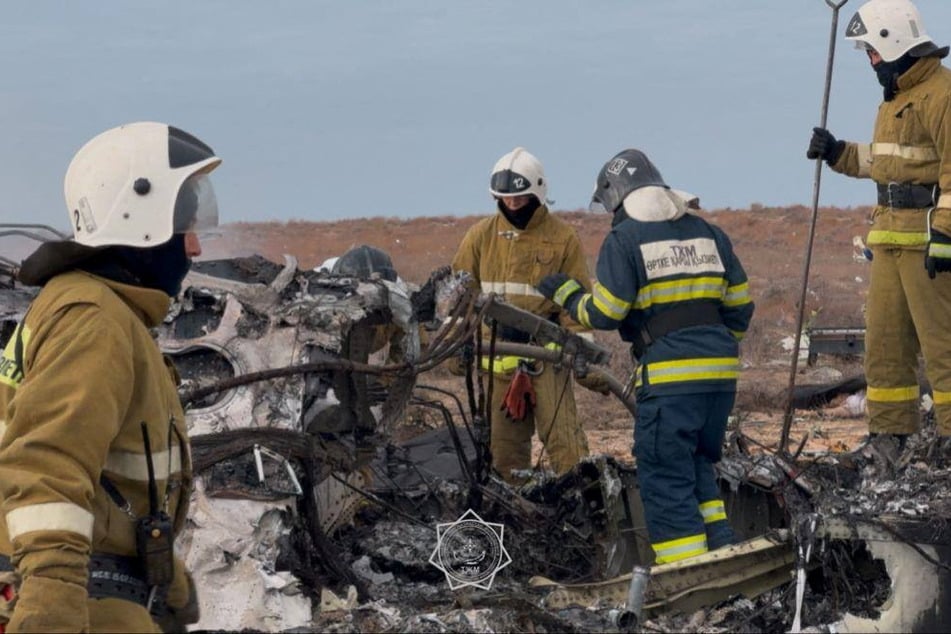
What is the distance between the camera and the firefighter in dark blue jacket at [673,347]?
21.3 feet

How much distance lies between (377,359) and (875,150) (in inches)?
117

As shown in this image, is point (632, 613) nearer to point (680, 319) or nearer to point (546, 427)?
point (680, 319)

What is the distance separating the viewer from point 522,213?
9.03m

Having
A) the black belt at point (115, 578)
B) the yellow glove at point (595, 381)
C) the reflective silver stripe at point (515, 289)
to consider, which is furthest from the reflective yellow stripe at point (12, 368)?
the reflective silver stripe at point (515, 289)

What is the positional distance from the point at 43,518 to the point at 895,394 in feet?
18.8

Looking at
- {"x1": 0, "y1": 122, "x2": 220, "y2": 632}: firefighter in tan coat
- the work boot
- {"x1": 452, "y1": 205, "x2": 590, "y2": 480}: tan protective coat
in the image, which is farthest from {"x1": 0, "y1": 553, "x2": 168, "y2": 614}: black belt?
{"x1": 452, "y1": 205, "x2": 590, "y2": 480}: tan protective coat

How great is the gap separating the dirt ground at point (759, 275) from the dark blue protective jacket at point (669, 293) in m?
1.69

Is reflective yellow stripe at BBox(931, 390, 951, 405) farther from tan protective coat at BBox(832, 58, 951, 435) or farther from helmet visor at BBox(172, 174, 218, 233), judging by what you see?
helmet visor at BBox(172, 174, 218, 233)

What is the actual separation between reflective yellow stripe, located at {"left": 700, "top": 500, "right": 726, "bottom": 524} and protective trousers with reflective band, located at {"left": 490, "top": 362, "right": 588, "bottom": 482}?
6.10 feet

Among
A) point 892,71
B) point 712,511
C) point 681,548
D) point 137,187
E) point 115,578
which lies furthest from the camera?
point 892,71

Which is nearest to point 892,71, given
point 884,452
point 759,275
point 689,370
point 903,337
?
point 903,337

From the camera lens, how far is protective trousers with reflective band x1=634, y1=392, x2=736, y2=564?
21.1ft

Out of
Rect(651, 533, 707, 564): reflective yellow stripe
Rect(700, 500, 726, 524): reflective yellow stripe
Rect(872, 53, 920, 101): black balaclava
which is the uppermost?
Rect(872, 53, 920, 101): black balaclava

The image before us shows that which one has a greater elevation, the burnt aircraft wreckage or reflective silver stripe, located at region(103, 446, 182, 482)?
reflective silver stripe, located at region(103, 446, 182, 482)
